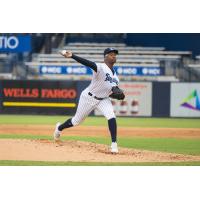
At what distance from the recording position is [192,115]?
42.0ft

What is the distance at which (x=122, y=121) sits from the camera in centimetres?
1260

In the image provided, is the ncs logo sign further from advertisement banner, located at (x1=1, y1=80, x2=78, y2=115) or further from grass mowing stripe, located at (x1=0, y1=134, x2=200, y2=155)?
grass mowing stripe, located at (x1=0, y1=134, x2=200, y2=155)

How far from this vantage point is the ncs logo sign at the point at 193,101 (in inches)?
511

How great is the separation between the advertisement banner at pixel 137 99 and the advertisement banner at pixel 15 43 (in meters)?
2.44

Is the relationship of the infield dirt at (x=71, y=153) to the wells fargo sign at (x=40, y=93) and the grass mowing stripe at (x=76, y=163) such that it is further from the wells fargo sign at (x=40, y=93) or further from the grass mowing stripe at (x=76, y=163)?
the wells fargo sign at (x=40, y=93)

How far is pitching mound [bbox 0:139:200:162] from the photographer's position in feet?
21.6

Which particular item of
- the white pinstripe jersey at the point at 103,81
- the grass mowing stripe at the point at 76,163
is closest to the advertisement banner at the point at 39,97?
the white pinstripe jersey at the point at 103,81

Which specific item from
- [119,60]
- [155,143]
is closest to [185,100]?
[119,60]

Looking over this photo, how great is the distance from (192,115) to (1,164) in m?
7.19

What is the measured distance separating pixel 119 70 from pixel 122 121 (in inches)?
55.3

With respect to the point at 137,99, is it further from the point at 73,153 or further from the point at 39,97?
the point at 73,153

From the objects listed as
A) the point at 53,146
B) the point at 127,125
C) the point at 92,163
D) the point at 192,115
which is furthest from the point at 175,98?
the point at 92,163
